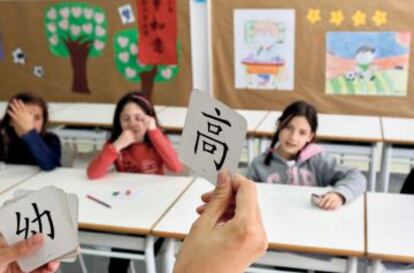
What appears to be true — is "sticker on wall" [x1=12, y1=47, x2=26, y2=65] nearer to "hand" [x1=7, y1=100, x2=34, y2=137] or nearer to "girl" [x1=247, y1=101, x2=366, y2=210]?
"hand" [x1=7, y1=100, x2=34, y2=137]

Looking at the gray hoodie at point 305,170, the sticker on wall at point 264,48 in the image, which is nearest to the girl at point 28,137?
the gray hoodie at point 305,170

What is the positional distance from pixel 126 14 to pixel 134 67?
0.48m

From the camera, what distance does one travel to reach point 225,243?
500 millimetres

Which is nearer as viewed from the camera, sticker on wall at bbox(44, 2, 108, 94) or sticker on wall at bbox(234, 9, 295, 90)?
sticker on wall at bbox(234, 9, 295, 90)

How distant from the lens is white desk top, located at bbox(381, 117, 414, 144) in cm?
303

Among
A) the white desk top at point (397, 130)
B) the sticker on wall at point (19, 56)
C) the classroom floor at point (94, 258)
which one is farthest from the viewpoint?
the sticker on wall at point (19, 56)

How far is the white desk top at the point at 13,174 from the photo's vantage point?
7.80 ft

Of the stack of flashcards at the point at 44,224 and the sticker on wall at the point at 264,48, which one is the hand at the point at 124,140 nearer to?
the stack of flashcards at the point at 44,224

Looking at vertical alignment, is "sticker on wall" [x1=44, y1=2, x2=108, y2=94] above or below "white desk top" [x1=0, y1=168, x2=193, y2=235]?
above

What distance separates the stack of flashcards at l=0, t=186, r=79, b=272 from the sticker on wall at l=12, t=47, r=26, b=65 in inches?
164

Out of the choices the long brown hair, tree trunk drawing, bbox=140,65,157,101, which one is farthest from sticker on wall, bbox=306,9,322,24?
the long brown hair

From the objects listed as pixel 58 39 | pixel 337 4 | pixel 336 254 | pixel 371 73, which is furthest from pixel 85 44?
pixel 336 254

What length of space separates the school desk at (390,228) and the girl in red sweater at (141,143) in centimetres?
110

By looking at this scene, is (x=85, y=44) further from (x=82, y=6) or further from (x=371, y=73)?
(x=371, y=73)
